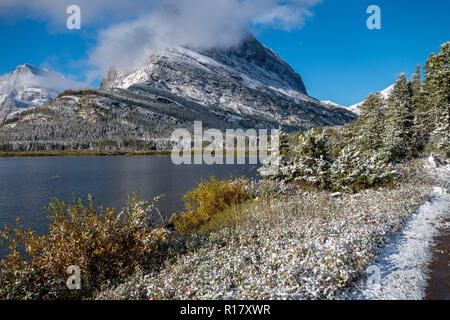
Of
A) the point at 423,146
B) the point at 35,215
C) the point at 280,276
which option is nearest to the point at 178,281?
the point at 280,276

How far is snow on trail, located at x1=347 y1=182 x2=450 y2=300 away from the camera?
17.8 feet

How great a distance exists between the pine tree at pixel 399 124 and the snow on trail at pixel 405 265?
18.5m

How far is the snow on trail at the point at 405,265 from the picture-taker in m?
5.41

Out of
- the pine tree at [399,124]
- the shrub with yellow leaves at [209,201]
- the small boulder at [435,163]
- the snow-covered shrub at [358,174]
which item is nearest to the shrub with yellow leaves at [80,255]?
the shrub with yellow leaves at [209,201]

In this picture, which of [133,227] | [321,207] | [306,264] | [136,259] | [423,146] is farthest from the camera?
[423,146]

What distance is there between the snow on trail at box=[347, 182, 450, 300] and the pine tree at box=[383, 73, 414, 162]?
60.6 feet

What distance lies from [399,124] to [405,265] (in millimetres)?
35467

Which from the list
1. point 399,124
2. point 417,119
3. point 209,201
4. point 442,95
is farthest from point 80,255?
point 417,119

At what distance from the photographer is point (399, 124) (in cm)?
3500

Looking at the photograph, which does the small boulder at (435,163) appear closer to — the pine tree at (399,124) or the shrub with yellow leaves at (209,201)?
the pine tree at (399,124)

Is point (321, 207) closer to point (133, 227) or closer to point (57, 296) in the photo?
point (133, 227)
